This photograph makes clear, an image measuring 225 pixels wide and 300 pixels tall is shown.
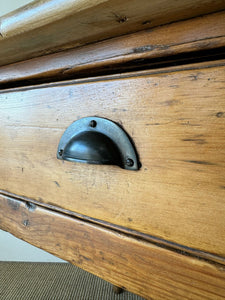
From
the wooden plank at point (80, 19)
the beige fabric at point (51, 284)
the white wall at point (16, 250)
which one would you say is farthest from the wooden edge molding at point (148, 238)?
the white wall at point (16, 250)

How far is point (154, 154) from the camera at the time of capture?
0.26 metres

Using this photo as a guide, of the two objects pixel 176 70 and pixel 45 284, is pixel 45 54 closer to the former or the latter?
pixel 176 70

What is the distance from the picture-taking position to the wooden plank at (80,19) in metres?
0.21

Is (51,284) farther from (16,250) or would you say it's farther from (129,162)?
(129,162)

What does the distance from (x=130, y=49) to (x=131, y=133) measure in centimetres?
9

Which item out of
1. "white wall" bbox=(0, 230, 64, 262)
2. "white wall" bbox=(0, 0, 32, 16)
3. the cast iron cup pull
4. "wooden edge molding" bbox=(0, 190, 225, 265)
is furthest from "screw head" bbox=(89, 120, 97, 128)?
"white wall" bbox=(0, 230, 64, 262)

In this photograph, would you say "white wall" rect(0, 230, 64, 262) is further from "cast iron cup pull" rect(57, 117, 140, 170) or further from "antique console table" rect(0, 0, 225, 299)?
"cast iron cup pull" rect(57, 117, 140, 170)

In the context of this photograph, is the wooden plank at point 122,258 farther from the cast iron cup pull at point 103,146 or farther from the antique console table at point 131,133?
the cast iron cup pull at point 103,146

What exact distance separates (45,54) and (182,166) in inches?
9.6

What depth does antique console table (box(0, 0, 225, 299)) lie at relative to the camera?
0.23 metres

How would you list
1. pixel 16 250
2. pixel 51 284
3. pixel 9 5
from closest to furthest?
pixel 51 284 → pixel 9 5 → pixel 16 250

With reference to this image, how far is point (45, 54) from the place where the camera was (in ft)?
1.08

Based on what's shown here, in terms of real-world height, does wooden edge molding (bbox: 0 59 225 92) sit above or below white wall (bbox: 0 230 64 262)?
above

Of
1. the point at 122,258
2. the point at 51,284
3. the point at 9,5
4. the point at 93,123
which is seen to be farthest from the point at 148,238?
the point at 9,5
